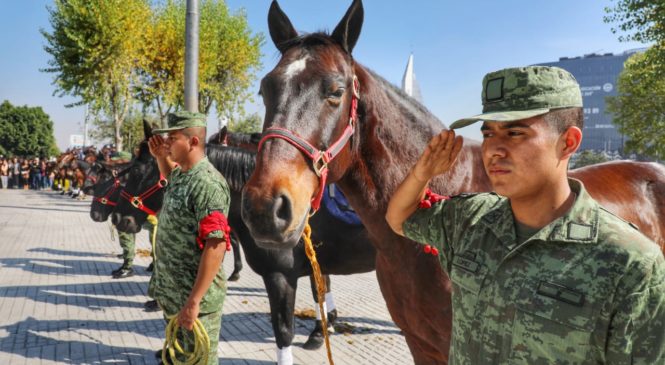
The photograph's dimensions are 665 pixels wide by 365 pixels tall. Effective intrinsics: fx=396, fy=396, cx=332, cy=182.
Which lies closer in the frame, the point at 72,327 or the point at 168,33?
the point at 72,327

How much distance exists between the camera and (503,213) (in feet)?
4.13

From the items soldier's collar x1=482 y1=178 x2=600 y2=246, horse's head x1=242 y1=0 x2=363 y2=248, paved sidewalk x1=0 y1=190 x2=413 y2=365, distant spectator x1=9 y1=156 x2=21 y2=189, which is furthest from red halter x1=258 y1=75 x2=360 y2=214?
distant spectator x1=9 y1=156 x2=21 y2=189

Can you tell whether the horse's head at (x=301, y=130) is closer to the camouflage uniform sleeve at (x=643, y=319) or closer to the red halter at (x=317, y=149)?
the red halter at (x=317, y=149)

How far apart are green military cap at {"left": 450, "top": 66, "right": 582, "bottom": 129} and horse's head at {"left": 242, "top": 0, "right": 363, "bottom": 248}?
720 mm

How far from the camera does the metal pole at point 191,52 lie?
19.2 ft

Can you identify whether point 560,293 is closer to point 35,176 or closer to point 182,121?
point 182,121

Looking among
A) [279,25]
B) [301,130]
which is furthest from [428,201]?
[279,25]

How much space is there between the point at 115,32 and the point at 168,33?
299 centimetres

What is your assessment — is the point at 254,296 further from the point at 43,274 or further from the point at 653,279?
the point at 653,279

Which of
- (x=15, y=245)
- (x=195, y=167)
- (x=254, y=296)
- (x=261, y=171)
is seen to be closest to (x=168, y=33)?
(x=15, y=245)

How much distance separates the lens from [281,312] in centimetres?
364

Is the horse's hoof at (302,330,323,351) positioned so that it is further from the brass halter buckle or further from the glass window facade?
the glass window facade

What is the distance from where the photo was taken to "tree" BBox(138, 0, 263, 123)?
19.7m

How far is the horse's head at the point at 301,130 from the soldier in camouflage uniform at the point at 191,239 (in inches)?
35.6
